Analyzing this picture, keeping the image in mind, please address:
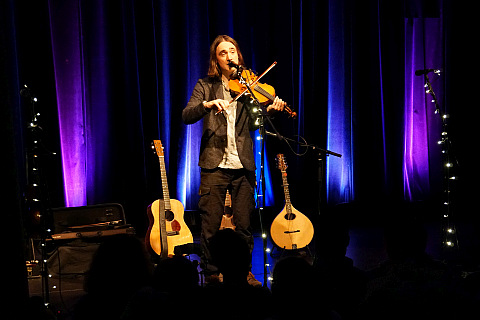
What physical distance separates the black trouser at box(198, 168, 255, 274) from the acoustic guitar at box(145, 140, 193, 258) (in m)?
0.58

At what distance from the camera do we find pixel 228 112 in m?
4.09

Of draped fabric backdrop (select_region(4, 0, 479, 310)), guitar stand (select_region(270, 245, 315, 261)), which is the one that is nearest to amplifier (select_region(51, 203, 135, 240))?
draped fabric backdrop (select_region(4, 0, 479, 310))

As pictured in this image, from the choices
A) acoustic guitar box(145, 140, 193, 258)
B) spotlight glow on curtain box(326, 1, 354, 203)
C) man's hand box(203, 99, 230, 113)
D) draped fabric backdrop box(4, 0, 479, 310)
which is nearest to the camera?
man's hand box(203, 99, 230, 113)

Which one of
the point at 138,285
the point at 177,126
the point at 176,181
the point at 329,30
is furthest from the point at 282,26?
the point at 138,285

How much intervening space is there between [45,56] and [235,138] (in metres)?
2.66

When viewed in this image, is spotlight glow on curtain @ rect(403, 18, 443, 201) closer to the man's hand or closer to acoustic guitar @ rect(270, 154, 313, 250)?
acoustic guitar @ rect(270, 154, 313, 250)

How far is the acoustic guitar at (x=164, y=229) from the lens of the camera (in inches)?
176

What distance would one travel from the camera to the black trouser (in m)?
3.99

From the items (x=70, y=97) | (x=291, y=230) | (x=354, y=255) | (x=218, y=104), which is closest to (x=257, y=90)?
(x=218, y=104)

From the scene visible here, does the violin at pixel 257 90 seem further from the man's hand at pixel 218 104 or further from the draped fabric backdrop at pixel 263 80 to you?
the draped fabric backdrop at pixel 263 80

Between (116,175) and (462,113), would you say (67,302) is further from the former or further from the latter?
(462,113)

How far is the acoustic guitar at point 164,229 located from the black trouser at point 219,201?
0.58 m

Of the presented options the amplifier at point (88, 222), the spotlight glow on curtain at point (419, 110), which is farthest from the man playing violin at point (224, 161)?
the spotlight glow on curtain at point (419, 110)

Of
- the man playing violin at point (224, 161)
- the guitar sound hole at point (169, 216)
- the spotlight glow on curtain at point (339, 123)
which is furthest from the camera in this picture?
the spotlight glow on curtain at point (339, 123)
